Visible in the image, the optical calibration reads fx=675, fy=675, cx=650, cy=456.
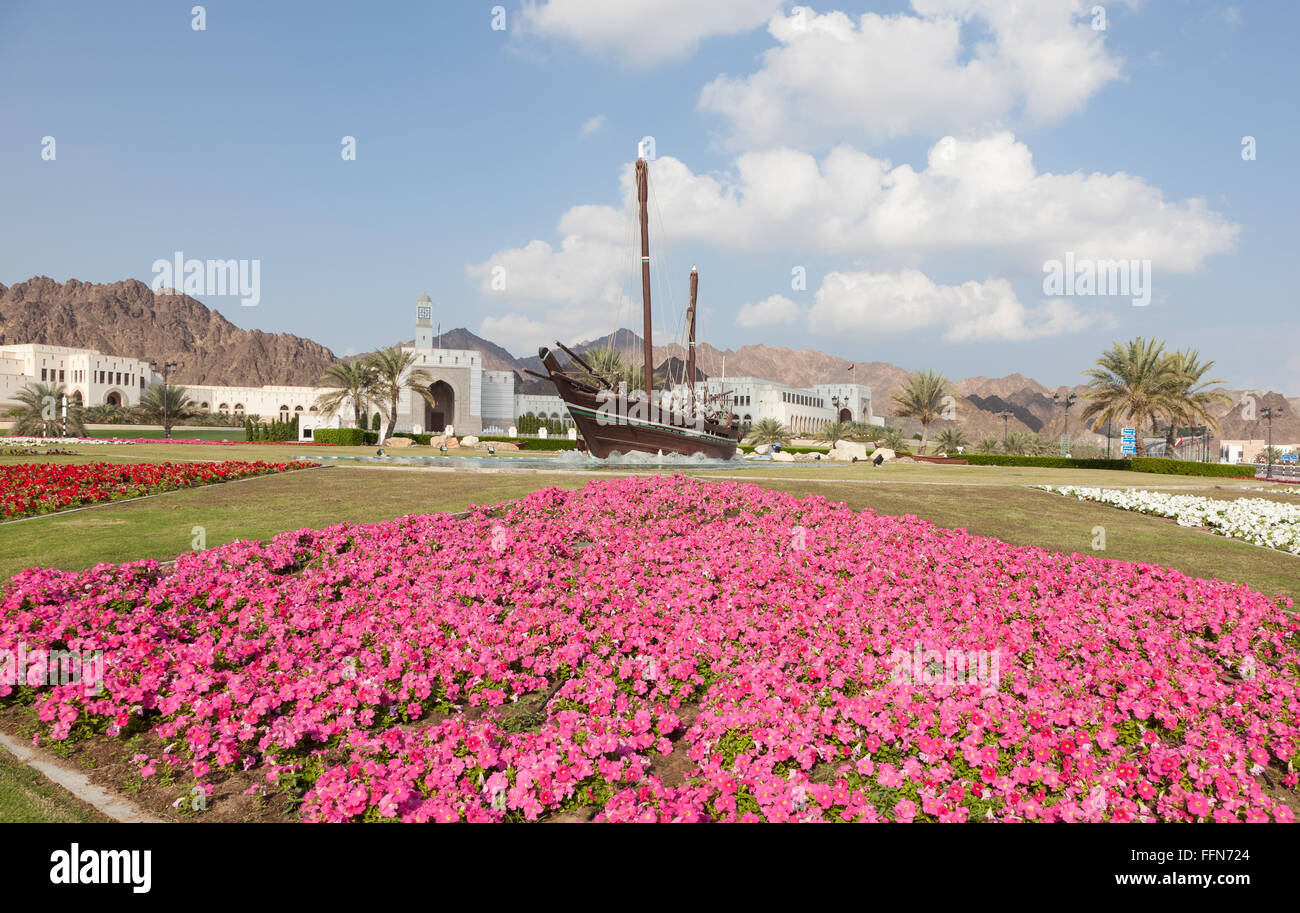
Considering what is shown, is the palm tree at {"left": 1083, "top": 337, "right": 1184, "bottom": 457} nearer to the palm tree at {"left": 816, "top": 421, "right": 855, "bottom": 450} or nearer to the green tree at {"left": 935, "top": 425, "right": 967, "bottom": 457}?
the green tree at {"left": 935, "top": 425, "right": 967, "bottom": 457}

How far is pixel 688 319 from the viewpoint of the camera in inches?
2197

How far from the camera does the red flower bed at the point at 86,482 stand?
1251cm

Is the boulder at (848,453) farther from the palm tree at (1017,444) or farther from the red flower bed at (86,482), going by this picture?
the red flower bed at (86,482)

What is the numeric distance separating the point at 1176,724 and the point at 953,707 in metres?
1.54

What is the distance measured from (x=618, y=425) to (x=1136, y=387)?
3211 centimetres

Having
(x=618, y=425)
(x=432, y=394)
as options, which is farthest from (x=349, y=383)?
(x=618, y=425)

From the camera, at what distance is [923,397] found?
→ 193 feet

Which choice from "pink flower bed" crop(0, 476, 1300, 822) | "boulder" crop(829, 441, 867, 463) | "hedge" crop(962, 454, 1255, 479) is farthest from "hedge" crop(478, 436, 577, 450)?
A: "pink flower bed" crop(0, 476, 1300, 822)

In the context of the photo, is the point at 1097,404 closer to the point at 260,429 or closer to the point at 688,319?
the point at 688,319

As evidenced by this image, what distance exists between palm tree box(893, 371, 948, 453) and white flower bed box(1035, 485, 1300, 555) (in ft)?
140

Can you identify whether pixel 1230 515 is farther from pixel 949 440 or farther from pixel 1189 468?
pixel 949 440

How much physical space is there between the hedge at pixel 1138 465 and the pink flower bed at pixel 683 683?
3010cm

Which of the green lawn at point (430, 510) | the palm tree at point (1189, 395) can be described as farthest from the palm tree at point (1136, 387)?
the green lawn at point (430, 510)

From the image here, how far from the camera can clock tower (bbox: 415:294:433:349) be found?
269ft
